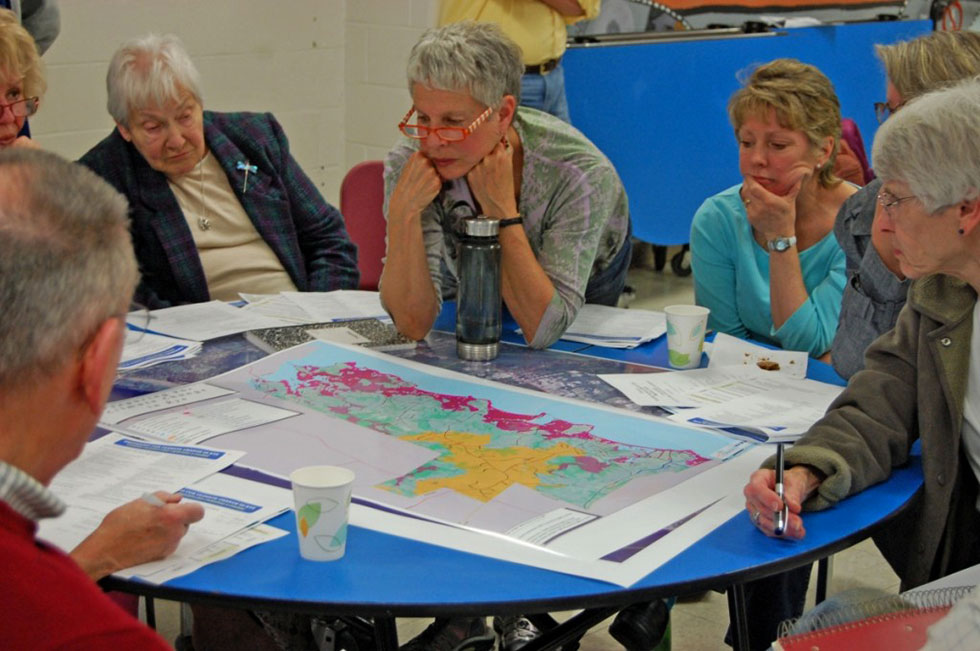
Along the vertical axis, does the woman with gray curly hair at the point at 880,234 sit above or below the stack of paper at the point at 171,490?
above

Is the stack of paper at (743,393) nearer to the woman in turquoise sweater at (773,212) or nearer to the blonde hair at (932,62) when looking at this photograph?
the woman in turquoise sweater at (773,212)

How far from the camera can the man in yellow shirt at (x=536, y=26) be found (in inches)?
163

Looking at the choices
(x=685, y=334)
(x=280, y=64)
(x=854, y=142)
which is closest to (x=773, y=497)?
(x=685, y=334)

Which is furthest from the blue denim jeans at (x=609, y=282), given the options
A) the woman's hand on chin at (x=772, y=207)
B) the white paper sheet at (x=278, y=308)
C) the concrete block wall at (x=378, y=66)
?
the concrete block wall at (x=378, y=66)

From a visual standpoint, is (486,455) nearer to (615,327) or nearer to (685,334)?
(685,334)

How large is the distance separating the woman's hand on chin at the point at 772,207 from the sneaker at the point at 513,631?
104 cm

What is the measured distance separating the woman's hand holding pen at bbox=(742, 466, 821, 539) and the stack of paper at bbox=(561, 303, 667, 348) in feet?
2.45

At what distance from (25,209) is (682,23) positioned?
Result: 4714 millimetres

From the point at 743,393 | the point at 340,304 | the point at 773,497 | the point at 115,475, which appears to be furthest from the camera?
the point at 340,304

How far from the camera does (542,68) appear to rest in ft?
14.0

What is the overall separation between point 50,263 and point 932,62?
2.04m

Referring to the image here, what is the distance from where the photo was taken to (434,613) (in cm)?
136

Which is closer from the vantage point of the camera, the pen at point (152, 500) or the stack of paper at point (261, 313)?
the pen at point (152, 500)

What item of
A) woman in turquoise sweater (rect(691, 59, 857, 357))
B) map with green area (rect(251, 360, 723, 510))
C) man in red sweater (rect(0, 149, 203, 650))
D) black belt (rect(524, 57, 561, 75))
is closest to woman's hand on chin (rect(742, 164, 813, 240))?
woman in turquoise sweater (rect(691, 59, 857, 357))
